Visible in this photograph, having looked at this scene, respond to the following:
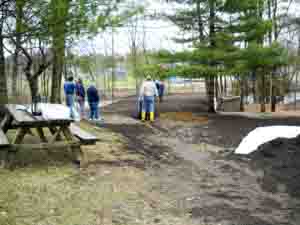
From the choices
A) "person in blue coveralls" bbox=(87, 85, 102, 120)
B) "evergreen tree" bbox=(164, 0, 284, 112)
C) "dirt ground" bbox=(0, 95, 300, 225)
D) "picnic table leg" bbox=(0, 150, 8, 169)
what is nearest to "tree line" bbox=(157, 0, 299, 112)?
"evergreen tree" bbox=(164, 0, 284, 112)

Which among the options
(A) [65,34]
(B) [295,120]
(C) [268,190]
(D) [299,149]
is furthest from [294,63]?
(A) [65,34]

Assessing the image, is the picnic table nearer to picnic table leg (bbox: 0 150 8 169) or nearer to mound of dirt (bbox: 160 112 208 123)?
picnic table leg (bbox: 0 150 8 169)

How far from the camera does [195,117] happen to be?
13.3m

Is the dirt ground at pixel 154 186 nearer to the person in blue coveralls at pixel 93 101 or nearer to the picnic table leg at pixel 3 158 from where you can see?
the picnic table leg at pixel 3 158

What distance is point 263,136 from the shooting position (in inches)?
294

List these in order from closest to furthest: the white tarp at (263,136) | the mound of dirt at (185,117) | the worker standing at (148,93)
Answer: the white tarp at (263,136)
the worker standing at (148,93)
the mound of dirt at (185,117)

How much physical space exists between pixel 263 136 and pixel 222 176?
2.39 m

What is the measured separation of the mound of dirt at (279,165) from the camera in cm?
500

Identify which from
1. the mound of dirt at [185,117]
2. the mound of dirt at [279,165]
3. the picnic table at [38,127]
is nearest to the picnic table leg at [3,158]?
the picnic table at [38,127]

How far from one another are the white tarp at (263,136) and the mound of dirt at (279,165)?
9.0 inches

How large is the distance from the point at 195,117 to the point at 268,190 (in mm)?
8482

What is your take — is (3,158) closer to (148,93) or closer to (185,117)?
(148,93)

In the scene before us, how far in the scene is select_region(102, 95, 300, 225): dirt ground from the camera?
3986 millimetres

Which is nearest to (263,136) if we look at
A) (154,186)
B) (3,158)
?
(154,186)
